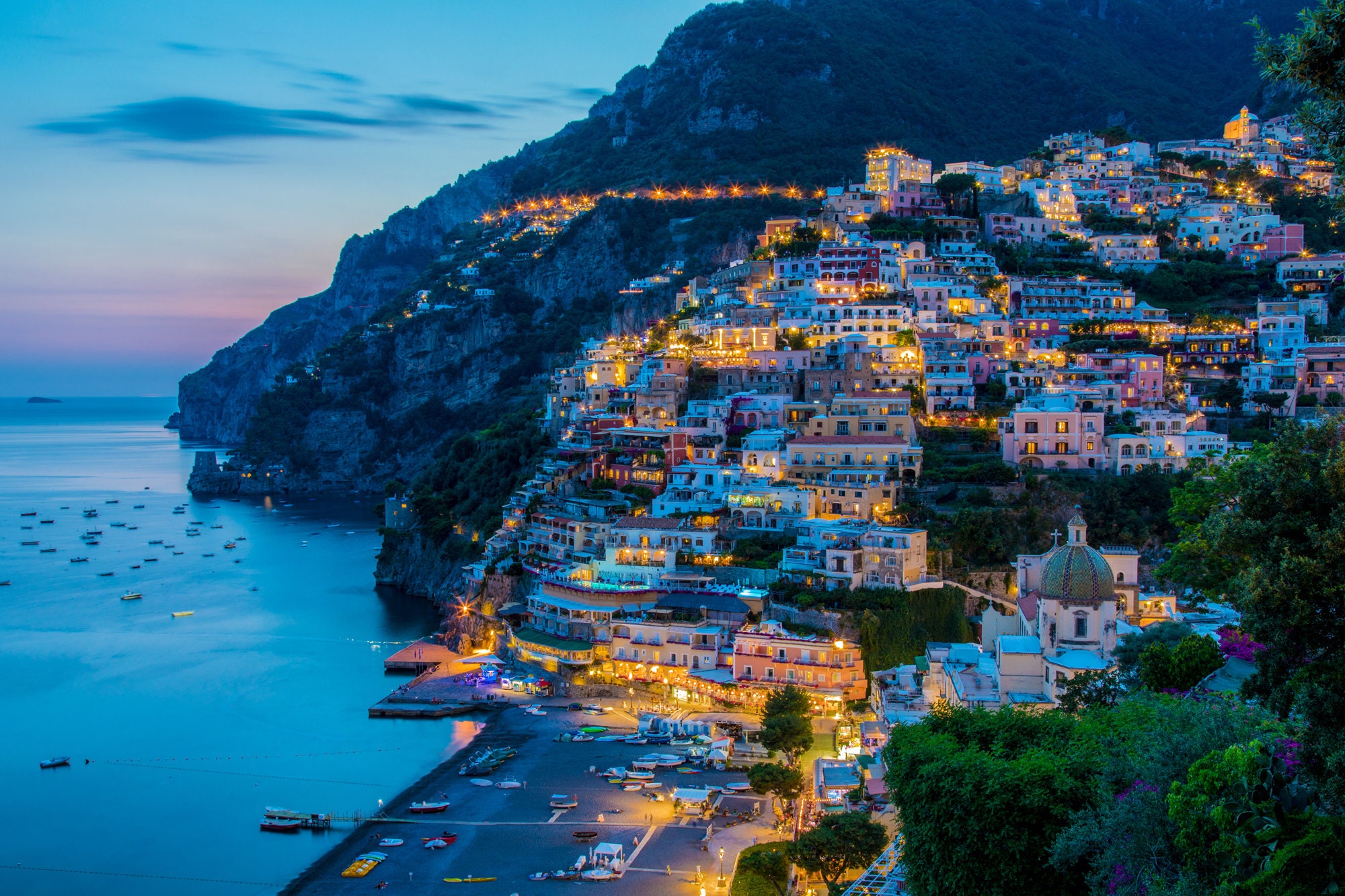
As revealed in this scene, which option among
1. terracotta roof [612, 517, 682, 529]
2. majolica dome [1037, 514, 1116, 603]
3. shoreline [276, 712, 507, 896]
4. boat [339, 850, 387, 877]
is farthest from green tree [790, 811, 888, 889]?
terracotta roof [612, 517, 682, 529]

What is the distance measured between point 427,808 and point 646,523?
1689 centimetres

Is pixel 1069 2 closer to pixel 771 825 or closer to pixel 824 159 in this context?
pixel 824 159

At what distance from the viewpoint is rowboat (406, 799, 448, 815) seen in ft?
105

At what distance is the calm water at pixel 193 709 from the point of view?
3148 cm

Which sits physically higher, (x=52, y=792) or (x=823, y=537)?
(x=823, y=537)

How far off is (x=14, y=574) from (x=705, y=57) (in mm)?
92224

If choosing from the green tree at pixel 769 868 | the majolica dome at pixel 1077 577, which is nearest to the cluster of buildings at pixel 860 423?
the majolica dome at pixel 1077 577

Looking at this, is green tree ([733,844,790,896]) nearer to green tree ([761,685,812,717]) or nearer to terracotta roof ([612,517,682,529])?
green tree ([761,685,812,717])

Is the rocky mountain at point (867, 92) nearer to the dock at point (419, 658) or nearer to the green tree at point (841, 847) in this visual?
the dock at point (419, 658)

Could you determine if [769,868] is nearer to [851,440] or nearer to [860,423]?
[851,440]

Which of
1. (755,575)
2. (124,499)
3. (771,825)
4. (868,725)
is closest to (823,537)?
(755,575)

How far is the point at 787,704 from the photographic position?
33125 millimetres

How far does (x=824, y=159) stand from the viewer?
105 m

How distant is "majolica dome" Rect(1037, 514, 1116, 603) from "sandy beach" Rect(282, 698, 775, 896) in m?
10.1
